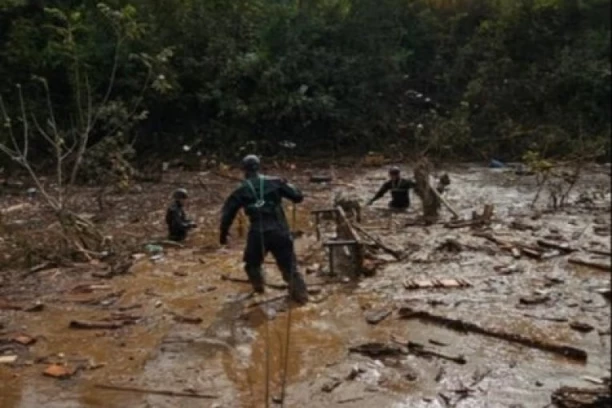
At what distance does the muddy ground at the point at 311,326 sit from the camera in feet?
17.2

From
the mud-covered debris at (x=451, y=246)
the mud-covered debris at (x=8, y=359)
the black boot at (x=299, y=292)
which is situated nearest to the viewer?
the mud-covered debris at (x=8, y=359)

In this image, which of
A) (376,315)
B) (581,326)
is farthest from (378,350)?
(581,326)

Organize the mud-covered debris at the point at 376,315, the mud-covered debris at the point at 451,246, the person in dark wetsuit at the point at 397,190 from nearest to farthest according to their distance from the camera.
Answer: the mud-covered debris at the point at 376,315, the mud-covered debris at the point at 451,246, the person in dark wetsuit at the point at 397,190

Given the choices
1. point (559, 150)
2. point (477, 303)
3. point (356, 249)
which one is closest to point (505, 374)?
point (477, 303)

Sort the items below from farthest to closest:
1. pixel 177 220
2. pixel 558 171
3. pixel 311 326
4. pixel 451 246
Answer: pixel 558 171 < pixel 177 220 < pixel 451 246 < pixel 311 326

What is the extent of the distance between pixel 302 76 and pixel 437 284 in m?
12.7

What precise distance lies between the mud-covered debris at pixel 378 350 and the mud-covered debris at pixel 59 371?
2.19 metres

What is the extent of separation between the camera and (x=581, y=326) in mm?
6207

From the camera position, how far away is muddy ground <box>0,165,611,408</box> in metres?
5.24

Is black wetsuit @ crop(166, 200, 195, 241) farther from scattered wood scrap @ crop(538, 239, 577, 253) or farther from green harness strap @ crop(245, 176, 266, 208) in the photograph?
scattered wood scrap @ crop(538, 239, 577, 253)

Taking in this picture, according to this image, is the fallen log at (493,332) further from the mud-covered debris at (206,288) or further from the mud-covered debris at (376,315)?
the mud-covered debris at (206,288)

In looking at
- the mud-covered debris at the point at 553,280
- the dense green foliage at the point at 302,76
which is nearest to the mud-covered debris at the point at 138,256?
the mud-covered debris at the point at 553,280

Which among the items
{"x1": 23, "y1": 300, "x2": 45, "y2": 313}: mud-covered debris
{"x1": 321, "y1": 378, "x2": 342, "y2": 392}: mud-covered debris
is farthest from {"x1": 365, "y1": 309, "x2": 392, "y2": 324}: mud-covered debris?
{"x1": 23, "y1": 300, "x2": 45, "y2": 313}: mud-covered debris

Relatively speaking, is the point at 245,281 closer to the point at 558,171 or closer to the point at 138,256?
the point at 138,256
